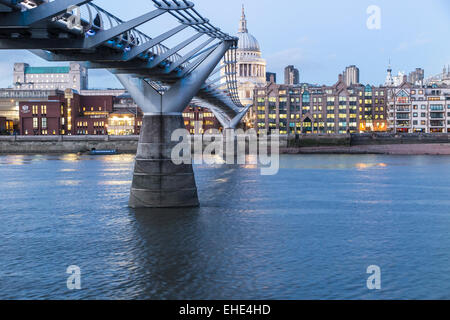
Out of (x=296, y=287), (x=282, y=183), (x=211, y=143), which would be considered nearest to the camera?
(x=296, y=287)

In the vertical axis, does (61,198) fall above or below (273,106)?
below

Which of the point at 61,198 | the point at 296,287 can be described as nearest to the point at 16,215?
the point at 61,198

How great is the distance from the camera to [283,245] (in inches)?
872

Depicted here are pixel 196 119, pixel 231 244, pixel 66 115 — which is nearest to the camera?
pixel 231 244

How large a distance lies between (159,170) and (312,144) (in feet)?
255

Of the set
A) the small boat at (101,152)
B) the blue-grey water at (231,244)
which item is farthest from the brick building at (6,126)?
the blue-grey water at (231,244)

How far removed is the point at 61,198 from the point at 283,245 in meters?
19.5

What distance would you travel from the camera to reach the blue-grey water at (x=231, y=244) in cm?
1662

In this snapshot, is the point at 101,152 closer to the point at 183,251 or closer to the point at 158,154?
the point at 158,154

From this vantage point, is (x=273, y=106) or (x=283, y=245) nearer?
(x=283, y=245)

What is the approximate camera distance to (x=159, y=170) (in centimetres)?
2830

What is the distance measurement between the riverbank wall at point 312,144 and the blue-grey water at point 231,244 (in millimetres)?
60174

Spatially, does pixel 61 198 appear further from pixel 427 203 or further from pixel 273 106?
pixel 273 106

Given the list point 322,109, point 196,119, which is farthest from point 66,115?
point 322,109
